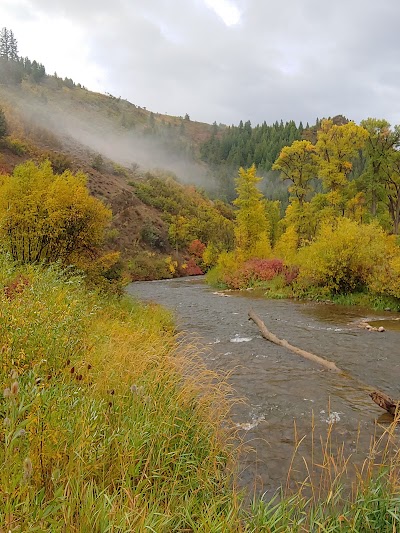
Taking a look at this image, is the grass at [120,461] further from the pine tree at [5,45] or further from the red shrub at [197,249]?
the pine tree at [5,45]

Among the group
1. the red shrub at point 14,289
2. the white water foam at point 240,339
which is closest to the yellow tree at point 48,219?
the red shrub at point 14,289

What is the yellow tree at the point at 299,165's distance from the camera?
33.1m

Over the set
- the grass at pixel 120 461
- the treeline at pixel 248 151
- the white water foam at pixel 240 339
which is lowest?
the white water foam at pixel 240 339

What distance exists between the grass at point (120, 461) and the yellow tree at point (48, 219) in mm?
8491

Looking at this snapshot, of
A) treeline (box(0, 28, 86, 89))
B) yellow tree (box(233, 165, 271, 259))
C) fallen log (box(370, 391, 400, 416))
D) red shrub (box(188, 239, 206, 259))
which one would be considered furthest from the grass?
treeline (box(0, 28, 86, 89))

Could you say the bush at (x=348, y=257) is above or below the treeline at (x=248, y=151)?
below

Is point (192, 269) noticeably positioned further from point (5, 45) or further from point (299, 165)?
point (5, 45)

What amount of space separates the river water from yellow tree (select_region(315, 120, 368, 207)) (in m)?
15.9

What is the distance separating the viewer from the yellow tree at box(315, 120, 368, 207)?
29375mm

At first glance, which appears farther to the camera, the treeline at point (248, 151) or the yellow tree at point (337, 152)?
the treeline at point (248, 151)

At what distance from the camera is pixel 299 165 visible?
1330 inches

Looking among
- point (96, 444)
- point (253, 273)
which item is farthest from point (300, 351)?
point (253, 273)

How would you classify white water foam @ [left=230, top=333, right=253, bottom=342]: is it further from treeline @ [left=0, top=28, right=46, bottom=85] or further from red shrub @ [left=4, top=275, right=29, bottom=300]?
treeline @ [left=0, top=28, right=46, bottom=85]

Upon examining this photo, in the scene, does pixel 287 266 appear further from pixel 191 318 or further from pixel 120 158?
pixel 120 158
